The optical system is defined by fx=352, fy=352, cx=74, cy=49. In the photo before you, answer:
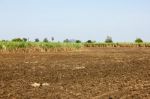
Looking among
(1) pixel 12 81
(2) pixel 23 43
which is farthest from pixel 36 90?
(2) pixel 23 43

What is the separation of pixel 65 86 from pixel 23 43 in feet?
74.4

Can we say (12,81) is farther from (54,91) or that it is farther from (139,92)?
(139,92)

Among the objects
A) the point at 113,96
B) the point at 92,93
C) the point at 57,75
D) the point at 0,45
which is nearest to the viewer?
the point at 113,96

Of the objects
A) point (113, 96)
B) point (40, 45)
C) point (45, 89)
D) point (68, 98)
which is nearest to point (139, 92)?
point (113, 96)

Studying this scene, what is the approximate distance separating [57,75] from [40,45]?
74.1ft

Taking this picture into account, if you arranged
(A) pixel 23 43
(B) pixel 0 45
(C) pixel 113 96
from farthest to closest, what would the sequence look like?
(A) pixel 23 43 → (B) pixel 0 45 → (C) pixel 113 96

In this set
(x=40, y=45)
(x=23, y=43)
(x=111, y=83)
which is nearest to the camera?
(x=111, y=83)

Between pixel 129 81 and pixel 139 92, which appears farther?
pixel 129 81

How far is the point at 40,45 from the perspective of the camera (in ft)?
111

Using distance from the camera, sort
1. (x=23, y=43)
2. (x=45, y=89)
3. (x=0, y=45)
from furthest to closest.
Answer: (x=23, y=43) → (x=0, y=45) → (x=45, y=89)

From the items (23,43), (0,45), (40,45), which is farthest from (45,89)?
(40,45)

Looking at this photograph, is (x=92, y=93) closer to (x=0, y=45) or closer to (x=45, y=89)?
(x=45, y=89)

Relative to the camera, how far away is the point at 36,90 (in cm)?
849

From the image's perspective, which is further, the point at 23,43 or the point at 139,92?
the point at 23,43
